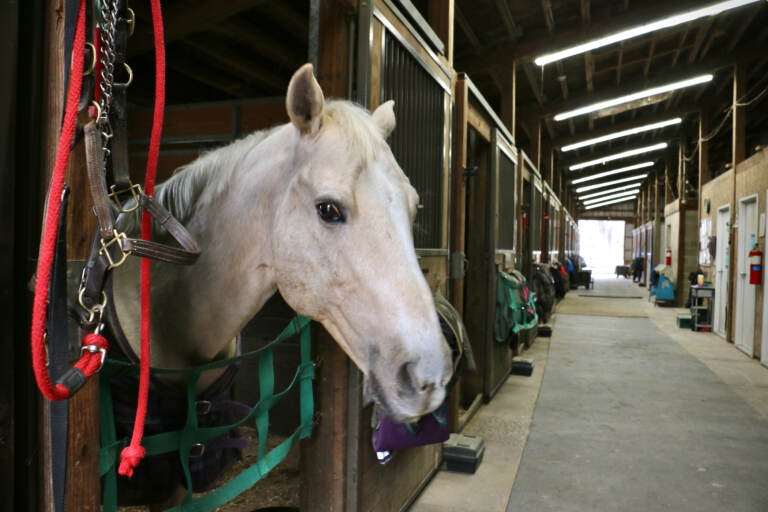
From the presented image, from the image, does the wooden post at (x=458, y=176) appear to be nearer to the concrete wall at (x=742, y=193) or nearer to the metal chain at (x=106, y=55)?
the metal chain at (x=106, y=55)

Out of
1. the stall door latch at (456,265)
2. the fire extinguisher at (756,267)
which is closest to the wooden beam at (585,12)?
the fire extinguisher at (756,267)

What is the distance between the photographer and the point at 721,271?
7781 mm

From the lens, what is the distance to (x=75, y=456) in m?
0.79

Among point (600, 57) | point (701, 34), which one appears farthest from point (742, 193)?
point (600, 57)

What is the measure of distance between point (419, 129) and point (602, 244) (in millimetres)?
36050

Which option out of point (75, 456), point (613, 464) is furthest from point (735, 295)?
point (75, 456)

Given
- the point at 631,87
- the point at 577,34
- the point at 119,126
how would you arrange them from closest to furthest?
the point at 119,126, the point at 577,34, the point at 631,87

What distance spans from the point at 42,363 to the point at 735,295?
8.31 metres

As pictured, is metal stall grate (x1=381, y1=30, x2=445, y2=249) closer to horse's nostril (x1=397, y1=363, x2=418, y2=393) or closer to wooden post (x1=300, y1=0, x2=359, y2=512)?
wooden post (x1=300, y1=0, x2=359, y2=512)

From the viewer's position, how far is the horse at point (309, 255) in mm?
A: 986

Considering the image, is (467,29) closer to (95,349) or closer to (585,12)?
(585,12)

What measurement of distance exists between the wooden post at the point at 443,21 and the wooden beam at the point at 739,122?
6.18 metres

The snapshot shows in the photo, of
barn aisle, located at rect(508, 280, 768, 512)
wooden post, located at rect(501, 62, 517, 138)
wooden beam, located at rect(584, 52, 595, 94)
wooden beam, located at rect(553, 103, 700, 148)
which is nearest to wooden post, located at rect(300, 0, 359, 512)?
barn aisle, located at rect(508, 280, 768, 512)

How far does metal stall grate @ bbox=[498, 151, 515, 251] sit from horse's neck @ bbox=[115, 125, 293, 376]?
11.3 feet
